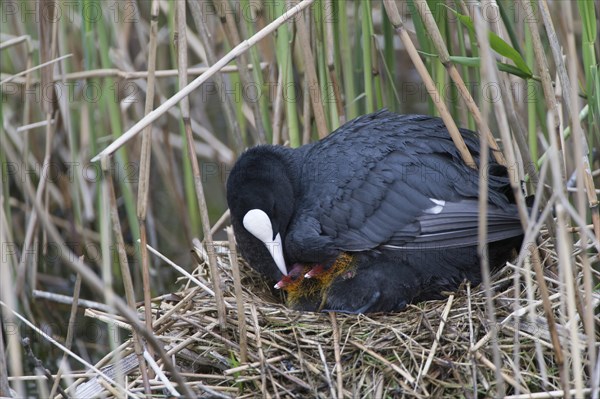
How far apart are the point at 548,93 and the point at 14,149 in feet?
11.7

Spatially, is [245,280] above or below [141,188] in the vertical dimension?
below

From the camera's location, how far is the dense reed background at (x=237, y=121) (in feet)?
8.48

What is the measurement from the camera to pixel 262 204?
3.35m

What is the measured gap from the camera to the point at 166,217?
18.3 feet

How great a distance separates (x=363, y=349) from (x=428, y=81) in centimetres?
99

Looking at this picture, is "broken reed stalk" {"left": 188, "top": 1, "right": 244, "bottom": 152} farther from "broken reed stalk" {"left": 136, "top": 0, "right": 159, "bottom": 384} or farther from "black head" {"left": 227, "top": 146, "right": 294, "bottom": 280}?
"black head" {"left": 227, "top": 146, "right": 294, "bottom": 280}

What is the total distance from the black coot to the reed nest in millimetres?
117

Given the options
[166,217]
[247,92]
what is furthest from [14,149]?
[247,92]

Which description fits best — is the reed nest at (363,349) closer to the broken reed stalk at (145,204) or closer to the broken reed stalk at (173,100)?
the broken reed stalk at (145,204)

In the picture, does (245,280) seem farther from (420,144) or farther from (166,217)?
(166,217)

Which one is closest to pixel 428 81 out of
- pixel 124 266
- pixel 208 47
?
pixel 208 47

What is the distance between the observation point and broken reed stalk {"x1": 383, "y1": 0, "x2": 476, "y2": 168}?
9.52 feet

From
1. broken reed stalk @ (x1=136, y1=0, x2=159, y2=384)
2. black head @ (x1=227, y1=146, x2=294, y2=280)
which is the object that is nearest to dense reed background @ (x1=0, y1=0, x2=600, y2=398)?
broken reed stalk @ (x1=136, y1=0, x2=159, y2=384)

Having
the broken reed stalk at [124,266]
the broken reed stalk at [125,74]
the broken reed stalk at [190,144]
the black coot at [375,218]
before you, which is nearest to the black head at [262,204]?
the black coot at [375,218]
